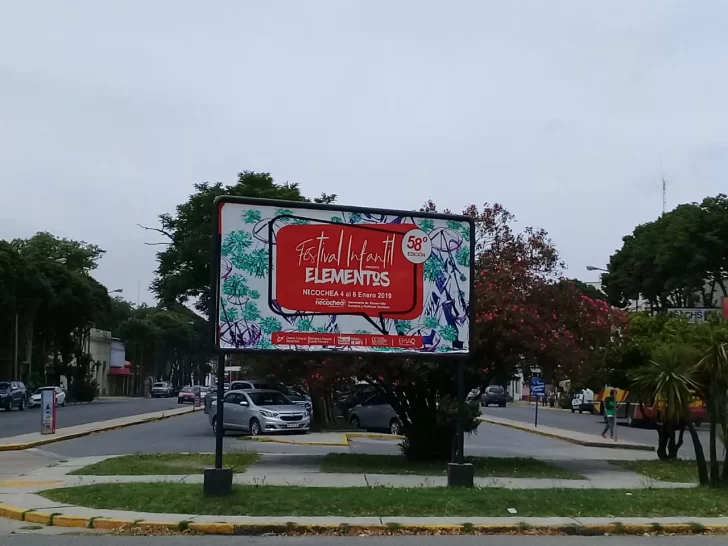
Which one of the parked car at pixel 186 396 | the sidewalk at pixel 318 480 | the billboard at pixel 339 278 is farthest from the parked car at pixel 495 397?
the billboard at pixel 339 278

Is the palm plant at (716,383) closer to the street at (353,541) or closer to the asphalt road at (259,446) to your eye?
the street at (353,541)

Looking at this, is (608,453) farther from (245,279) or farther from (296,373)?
(245,279)

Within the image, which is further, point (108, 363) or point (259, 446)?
point (108, 363)

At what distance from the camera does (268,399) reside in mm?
30422

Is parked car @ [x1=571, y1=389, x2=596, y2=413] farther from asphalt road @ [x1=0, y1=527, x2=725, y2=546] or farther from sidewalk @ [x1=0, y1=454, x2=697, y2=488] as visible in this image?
asphalt road @ [x1=0, y1=527, x2=725, y2=546]

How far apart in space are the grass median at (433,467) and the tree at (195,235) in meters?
19.8

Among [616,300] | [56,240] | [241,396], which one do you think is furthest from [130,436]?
[56,240]

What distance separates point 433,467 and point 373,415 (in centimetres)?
1503

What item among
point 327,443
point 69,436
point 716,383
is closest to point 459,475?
point 716,383

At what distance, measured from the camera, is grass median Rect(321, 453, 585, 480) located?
1688 centimetres

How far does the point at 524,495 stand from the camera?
42.8ft

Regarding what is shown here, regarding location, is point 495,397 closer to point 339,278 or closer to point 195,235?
point 195,235

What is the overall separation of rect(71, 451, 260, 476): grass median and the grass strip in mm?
8344

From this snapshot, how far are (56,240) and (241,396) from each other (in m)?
66.1
